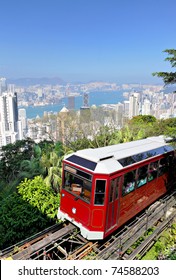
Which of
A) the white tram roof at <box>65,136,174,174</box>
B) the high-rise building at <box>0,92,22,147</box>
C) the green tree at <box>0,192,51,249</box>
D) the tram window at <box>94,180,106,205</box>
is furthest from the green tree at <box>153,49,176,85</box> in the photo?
the high-rise building at <box>0,92,22,147</box>

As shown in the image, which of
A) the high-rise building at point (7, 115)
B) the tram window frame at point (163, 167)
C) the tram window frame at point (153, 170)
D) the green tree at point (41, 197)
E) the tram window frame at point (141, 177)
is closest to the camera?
the tram window frame at point (141, 177)

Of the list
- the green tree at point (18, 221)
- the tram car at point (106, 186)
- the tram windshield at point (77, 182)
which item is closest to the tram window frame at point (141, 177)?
the tram car at point (106, 186)

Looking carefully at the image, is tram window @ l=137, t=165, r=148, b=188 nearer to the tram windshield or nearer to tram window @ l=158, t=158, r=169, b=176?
tram window @ l=158, t=158, r=169, b=176

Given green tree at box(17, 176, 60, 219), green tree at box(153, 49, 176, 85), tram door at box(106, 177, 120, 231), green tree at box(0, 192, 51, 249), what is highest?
green tree at box(153, 49, 176, 85)

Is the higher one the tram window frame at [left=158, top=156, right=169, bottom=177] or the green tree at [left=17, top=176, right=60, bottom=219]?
the tram window frame at [left=158, top=156, right=169, bottom=177]

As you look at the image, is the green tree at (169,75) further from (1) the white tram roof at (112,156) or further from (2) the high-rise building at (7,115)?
(2) the high-rise building at (7,115)

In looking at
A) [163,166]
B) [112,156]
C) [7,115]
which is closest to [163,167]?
[163,166]
